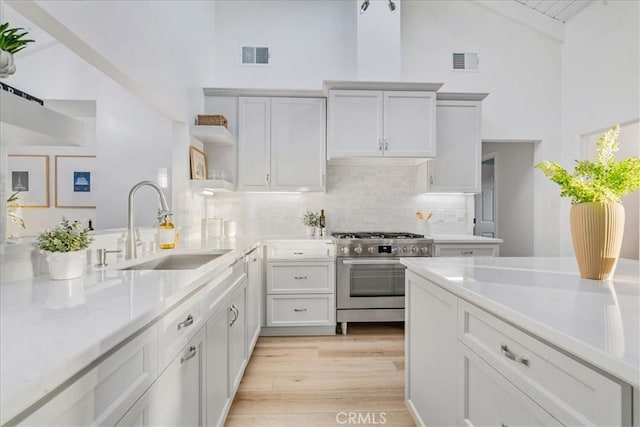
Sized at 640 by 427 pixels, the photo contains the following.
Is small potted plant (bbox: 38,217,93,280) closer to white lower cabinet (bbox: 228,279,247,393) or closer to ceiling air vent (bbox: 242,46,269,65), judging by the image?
white lower cabinet (bbox: 228,279,247,393)

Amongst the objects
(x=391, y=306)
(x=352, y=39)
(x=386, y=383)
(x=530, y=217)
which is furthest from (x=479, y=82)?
(x=386, y=383)

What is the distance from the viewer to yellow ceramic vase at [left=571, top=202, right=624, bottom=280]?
1121mm

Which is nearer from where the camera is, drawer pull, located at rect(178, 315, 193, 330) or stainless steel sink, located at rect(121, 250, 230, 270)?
drawer pull, located at rect(178, 315, 193, 330)

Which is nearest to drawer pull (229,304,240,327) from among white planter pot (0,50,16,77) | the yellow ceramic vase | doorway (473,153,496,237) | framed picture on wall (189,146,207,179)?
white planter pot (0,50,16,77)

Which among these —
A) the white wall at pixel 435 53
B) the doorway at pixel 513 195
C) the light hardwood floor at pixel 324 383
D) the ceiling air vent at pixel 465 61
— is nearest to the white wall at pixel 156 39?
the white wall at pixel 435 53

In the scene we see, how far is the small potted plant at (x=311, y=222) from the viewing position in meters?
3.55

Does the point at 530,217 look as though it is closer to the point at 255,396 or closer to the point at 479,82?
the point at 479,82

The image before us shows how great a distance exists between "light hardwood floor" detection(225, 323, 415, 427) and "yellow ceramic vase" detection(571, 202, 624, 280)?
4.18ft

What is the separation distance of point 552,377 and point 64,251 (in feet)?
5.22

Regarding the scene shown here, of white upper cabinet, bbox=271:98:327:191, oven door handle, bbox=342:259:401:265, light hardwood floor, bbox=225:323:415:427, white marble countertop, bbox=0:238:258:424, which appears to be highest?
white upper cabinet, bbox=271:98:327:191

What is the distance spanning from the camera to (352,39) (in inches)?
152

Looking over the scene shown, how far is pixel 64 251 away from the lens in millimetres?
1230

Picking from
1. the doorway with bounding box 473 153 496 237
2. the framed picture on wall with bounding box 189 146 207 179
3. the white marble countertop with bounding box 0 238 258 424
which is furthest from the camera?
the doorway with bounding box 473 153 496 237

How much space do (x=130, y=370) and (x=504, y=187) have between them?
554cm
